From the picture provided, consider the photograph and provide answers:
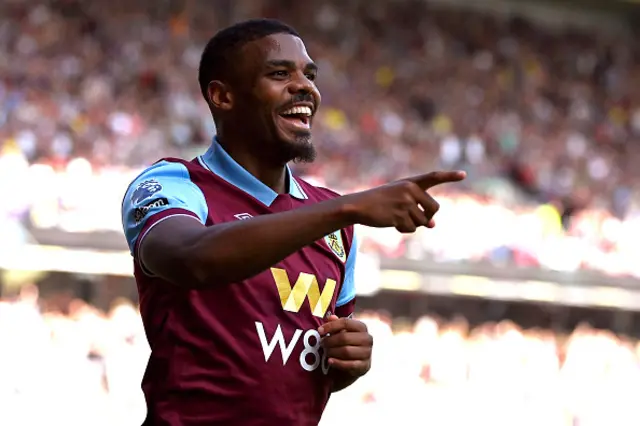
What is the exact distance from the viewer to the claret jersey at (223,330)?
2715mm

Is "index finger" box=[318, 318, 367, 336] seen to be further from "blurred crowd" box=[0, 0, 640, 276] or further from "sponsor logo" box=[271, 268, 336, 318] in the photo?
"blurred crowd" box=[0, 0, 640, 276]

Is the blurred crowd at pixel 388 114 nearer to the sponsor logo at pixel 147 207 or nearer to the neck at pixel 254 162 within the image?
the neck at pixel 254 162

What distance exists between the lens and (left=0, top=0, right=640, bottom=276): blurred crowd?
1202 centimetres

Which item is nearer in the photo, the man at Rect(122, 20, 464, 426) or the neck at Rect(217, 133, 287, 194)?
the man at Rect(122, 20, 464, 426)

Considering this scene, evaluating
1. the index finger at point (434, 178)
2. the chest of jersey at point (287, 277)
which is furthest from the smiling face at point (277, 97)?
the index finger at point (434, 178)

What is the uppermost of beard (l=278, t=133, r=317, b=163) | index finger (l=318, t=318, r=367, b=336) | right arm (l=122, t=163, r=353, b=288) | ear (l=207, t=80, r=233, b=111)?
ear (l=207, t=80, r=233, b=111)

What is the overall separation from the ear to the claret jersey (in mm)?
215

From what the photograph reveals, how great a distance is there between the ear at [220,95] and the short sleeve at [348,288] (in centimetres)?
52

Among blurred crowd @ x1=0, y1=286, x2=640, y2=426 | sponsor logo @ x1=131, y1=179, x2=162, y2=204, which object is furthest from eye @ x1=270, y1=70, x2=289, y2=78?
blurred crowd @ x1=0, y1=286, x2=640, y2=426

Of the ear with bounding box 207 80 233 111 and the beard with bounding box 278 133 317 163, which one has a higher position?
the ear with bounding box 207 80 233 111

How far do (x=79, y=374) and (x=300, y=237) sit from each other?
8034 millimetres

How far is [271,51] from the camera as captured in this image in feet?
9.84

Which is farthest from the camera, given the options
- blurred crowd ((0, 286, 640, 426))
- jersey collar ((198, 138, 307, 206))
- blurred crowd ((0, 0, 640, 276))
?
blurred crowd ((0, 0, 640, 276))

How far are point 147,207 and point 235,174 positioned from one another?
1.14 ft
